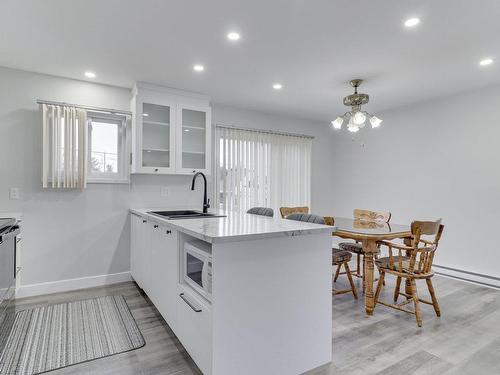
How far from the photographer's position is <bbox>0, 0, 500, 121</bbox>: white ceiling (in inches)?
82.2

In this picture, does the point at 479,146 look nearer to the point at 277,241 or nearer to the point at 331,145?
the point at 331,145

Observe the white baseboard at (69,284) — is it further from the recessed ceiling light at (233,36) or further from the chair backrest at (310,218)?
the recessed ceiling light at (233,36)

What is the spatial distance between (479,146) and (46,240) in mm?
5447

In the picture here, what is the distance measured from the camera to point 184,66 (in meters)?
3.08

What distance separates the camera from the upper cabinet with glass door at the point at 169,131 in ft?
11.6

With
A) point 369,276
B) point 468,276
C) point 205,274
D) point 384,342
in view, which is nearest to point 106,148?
point 205,274

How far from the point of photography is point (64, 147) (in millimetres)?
3273

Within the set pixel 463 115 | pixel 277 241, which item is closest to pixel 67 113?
pixel 277 241

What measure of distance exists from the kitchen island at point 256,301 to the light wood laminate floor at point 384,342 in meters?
0.21

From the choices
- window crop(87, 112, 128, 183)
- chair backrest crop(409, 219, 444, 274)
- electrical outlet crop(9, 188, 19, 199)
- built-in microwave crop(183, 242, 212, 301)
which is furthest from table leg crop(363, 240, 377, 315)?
electrical outlet crop(9, 188, 19, 199)

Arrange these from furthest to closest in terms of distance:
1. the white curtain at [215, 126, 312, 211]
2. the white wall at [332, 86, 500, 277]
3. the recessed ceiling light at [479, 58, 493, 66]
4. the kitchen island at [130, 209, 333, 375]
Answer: the white curtain at [215, 126, 312, 211] → the white wall at [332, 86, 500, 277] → the recessed ceiling light at [479, 58, 493, 66] → the kitchen island at [130, 209, 333, 375]

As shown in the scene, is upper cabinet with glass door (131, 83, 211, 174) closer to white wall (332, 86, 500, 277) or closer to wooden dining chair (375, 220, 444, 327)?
wooden dining chair (375, 220, 444, 327)

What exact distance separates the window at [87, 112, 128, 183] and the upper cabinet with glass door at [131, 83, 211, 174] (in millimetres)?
274

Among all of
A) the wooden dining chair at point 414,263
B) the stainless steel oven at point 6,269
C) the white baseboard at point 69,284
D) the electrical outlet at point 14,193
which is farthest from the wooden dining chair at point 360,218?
the electrical outlet at point 14,193
